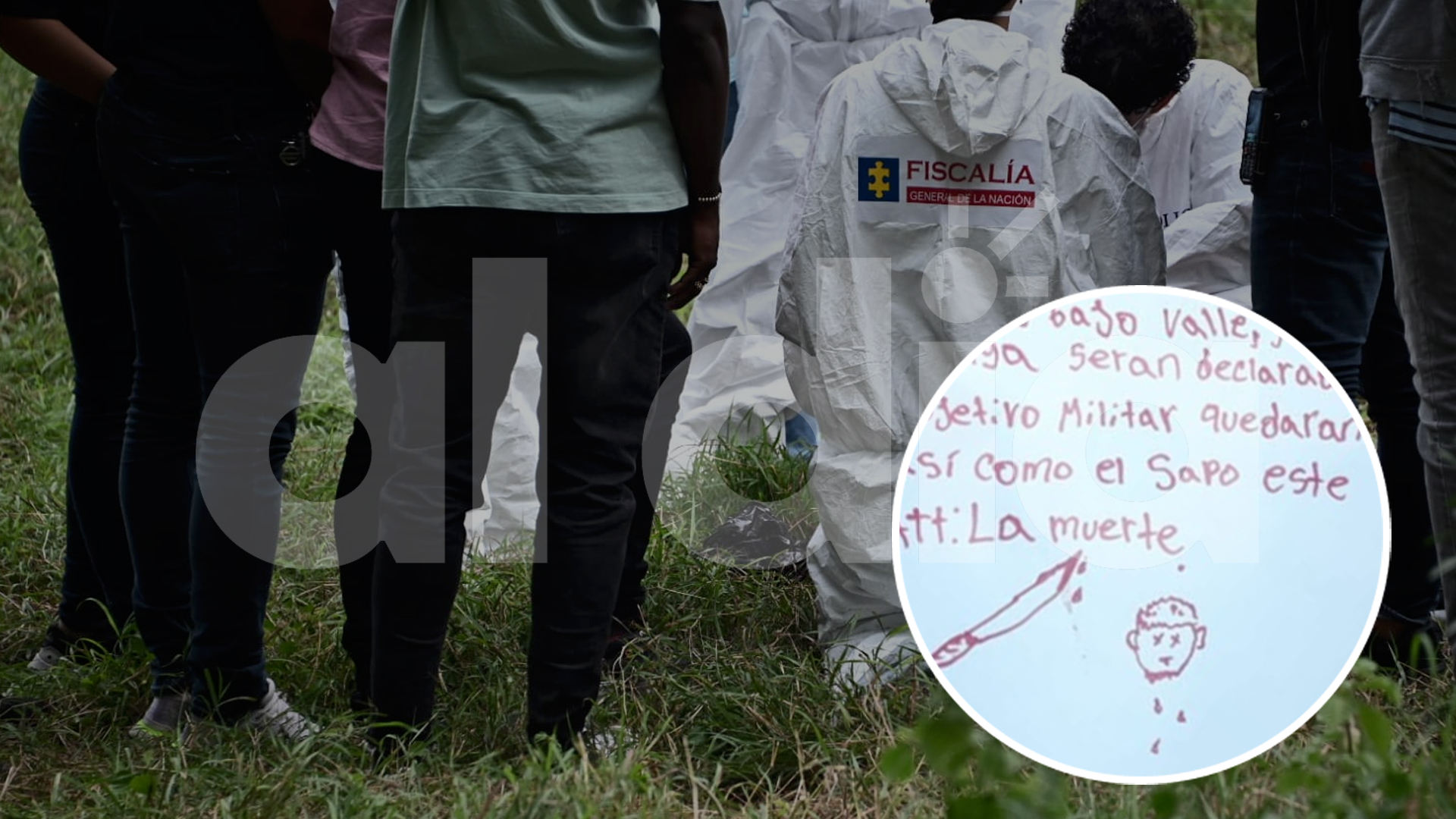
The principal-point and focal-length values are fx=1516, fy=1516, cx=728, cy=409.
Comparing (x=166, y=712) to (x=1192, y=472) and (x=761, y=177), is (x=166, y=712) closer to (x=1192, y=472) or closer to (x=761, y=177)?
(x=1192, y=472)

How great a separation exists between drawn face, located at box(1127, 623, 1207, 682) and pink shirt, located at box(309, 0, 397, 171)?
120 centimetres

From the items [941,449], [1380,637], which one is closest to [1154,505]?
[941,449]

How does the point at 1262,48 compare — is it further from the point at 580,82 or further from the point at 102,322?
the point at 102,322

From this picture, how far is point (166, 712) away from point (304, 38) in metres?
1.06

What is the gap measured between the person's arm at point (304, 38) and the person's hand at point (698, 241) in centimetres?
54

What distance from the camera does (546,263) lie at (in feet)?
6.46

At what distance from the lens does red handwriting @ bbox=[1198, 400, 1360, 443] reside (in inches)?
64.8

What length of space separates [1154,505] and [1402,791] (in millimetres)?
397

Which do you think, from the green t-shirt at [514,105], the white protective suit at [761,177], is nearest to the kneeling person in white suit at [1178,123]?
the white protective suit at [761,177]

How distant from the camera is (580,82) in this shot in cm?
194

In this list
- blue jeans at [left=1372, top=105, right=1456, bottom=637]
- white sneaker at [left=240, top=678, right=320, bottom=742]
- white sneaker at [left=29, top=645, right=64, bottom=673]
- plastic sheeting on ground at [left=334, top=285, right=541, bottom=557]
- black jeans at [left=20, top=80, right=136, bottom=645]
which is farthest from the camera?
plastic sheeting on ground at [left=334, top=285, right=541, bottom=557]

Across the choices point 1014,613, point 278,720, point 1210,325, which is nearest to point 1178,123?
point 1210,325

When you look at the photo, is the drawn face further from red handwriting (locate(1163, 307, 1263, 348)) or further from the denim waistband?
the denim waistband

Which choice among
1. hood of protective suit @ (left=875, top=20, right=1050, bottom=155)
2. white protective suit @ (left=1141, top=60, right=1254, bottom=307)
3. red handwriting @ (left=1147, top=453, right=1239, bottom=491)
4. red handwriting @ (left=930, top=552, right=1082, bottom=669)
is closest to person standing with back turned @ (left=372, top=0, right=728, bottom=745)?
hood of protective suit @ (left=875, top=20, right=1050, bottom=155)
